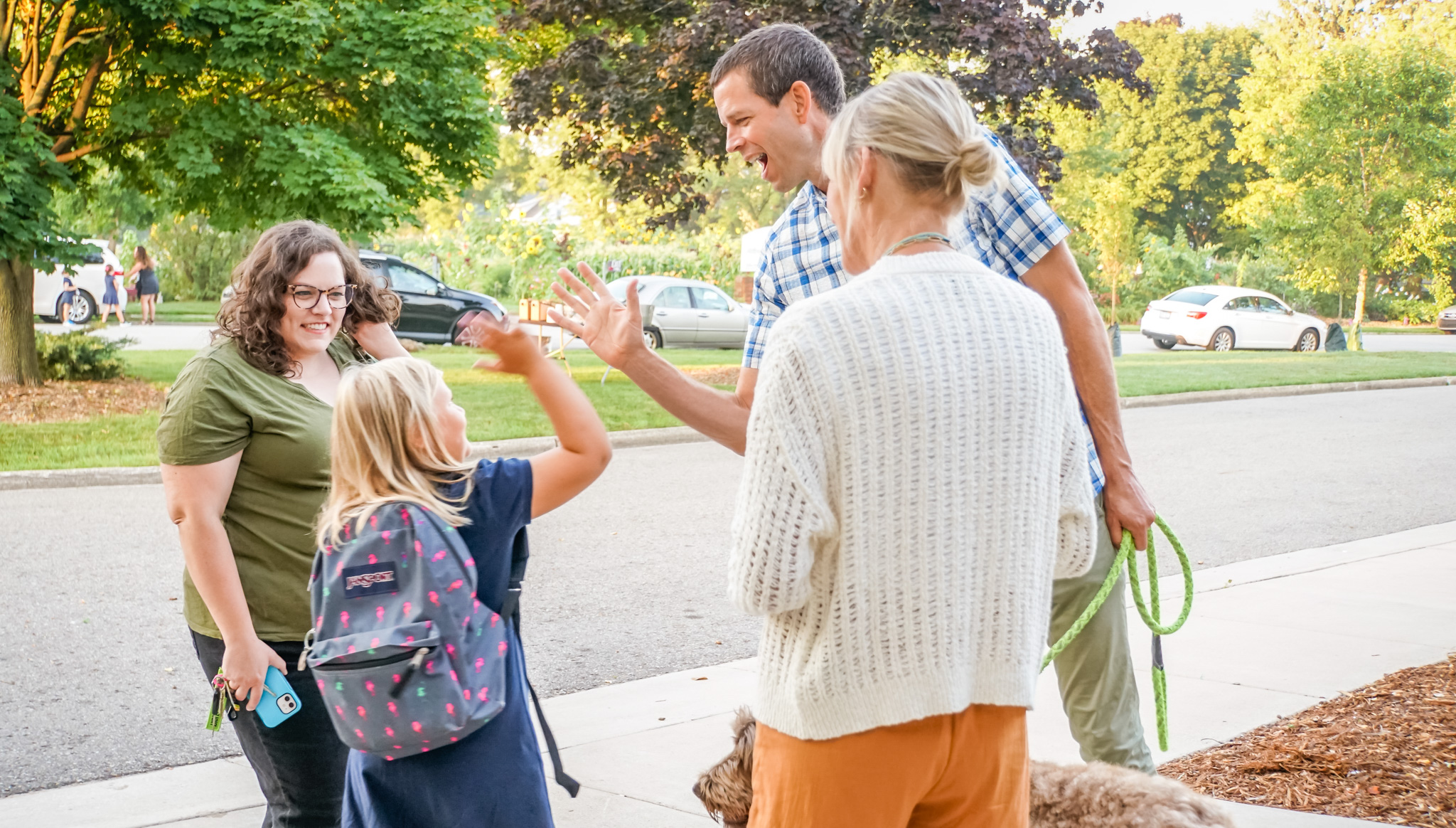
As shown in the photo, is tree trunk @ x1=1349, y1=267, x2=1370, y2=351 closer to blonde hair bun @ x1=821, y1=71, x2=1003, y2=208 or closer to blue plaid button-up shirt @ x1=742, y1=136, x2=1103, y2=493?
blue plaid button-up shirt @ x1=742, y1=136, x2=1103, y2=493

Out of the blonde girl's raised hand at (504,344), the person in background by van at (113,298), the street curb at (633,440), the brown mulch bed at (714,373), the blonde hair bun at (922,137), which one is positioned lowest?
the street curb at (633,440)

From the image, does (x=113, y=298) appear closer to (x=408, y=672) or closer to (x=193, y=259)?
(x=193, y=259)

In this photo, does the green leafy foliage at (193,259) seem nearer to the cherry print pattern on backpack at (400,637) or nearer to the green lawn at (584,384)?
the green lawn at (584,384)

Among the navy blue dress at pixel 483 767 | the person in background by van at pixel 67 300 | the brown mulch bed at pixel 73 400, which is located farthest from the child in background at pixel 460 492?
the person in background by van at pixel 67 300

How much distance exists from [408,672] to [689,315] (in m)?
25.0

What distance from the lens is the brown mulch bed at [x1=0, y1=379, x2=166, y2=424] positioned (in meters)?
14.1

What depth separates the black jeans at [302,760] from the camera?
2.89 m

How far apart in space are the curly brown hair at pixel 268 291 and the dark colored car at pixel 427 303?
20729 mm

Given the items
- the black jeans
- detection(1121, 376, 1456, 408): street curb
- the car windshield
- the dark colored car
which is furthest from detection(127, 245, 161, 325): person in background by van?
the black jeans

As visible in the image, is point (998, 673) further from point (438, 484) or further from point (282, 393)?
point (282, 393)

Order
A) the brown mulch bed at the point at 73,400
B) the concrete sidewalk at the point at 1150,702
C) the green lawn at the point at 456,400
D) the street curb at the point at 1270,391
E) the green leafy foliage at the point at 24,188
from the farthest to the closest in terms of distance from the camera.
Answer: the street curb at the point at 1270,391 < the brown mulch bed at the point at 73,400 < the green leafy foliage at the point at 24,188 < the green lawn at the point at 456,400 < the concrete sidewalk at the point at 1150,702

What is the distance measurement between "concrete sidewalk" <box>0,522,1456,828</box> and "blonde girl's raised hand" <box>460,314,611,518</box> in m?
1.86

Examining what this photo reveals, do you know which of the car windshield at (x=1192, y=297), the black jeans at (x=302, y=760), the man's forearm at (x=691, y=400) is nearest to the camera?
the man's forearm at (x=691, y=400)

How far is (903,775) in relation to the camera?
1785mm
